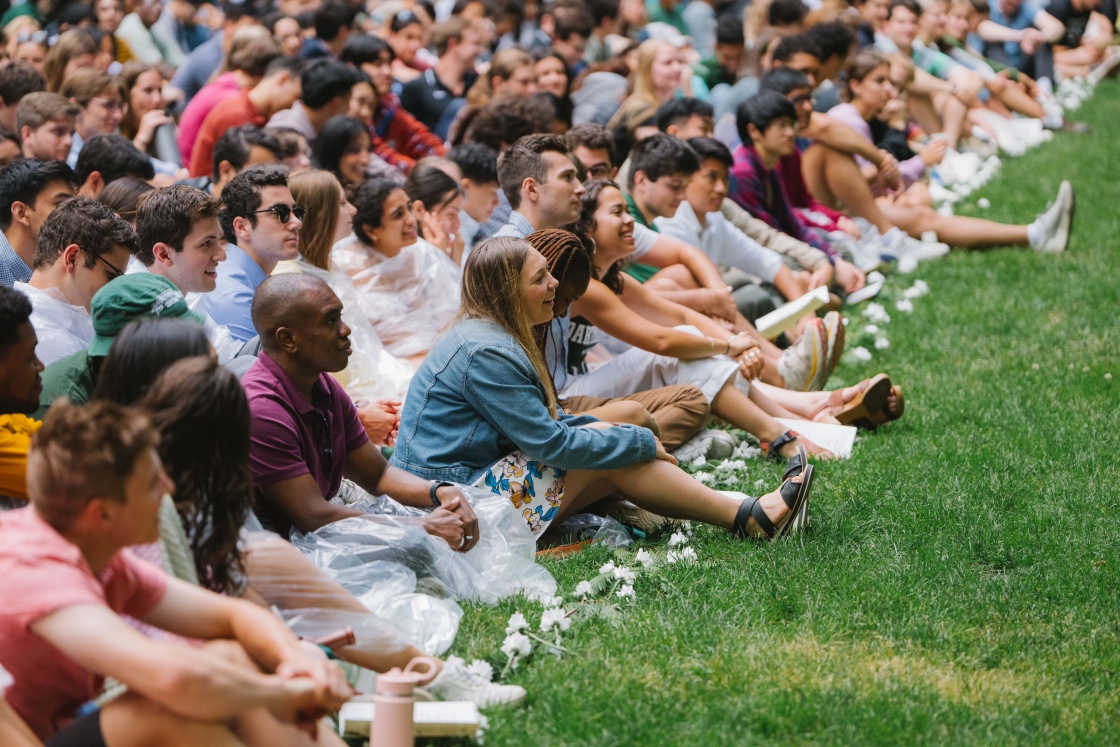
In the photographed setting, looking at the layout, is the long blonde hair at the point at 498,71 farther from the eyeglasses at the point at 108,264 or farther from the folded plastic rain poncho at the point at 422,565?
the folded plastic rain poncho at the point at 422,565

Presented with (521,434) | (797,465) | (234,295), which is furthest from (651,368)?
(234,295)

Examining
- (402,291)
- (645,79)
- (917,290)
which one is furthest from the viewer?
(645,79)

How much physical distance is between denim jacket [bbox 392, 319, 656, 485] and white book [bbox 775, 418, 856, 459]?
149 cm

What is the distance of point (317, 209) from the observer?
5.57 m

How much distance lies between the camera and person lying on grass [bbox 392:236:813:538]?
4.31 metres

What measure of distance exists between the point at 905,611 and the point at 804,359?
264cm

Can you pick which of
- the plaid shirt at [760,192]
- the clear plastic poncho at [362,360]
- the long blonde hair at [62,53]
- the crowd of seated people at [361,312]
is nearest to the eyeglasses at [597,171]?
the crowd of seated people at [361,312]

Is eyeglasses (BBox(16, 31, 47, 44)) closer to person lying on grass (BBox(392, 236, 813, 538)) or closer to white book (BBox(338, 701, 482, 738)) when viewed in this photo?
person lying on grass (BBox(392, 236, 813, 538))

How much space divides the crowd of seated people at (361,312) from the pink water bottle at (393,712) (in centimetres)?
22

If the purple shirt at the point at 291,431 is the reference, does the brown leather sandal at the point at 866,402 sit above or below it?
below

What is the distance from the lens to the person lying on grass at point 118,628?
2.37m

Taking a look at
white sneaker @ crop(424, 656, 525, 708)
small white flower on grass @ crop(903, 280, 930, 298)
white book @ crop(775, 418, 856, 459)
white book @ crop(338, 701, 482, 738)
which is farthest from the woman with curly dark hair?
small white flower on grass @ crop(903, 280, 930, 298)

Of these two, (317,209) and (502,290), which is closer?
(502,290)

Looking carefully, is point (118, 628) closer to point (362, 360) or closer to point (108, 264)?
point (108, 264)
